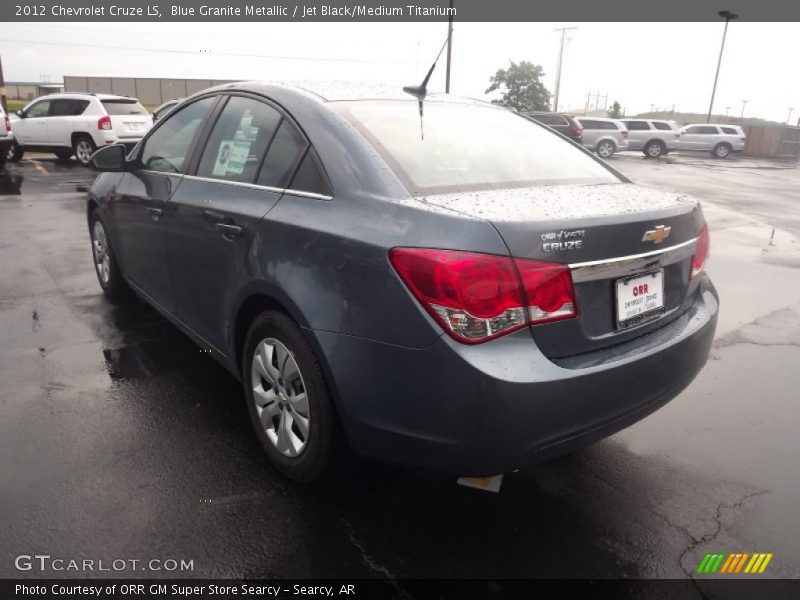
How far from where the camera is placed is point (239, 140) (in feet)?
10.2

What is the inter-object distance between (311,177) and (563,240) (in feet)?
3.52

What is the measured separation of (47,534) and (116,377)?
58.0 inches

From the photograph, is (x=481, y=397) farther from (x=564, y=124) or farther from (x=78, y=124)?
(x=564, y=124)

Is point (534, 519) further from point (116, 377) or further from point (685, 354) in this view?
point (116, 377)

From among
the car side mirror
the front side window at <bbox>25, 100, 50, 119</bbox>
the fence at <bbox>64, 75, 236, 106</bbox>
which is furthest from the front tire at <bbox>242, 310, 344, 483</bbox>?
the fence at <bbox>64, 75, 236, 106</bbox>

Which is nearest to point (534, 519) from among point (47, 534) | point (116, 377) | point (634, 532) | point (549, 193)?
point (634, 532)

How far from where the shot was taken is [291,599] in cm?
209

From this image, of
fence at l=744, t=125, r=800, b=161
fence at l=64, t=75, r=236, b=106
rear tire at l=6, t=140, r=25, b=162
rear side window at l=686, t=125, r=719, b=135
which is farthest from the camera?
fence at l=64, t=75, r=236, b=106

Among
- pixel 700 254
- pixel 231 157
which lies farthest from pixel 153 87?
pixel 700 254

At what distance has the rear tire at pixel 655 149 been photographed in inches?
1205

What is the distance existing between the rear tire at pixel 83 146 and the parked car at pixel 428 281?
1405 centimetres

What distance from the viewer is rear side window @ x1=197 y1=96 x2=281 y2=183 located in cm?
293

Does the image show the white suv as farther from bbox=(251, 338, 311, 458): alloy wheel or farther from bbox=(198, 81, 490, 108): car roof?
bbox=(251, 338, 311, 458): alloy wheel

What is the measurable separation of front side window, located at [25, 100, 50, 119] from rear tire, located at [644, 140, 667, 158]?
2592 cm
